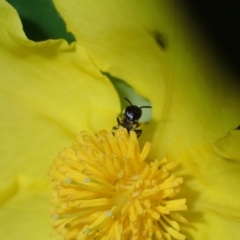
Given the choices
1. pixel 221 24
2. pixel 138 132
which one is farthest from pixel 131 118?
pixel 221 24

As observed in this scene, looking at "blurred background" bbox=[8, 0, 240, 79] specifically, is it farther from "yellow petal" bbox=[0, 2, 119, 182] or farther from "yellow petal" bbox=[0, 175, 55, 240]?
"yellow petal" bbox=[0, 175, 55, 240]

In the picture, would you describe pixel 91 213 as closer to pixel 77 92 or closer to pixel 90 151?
pixel 90 151

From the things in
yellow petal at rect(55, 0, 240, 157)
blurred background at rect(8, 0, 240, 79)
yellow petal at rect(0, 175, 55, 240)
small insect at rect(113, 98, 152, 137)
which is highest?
blurred background at rect(8, 0, 240, 79)

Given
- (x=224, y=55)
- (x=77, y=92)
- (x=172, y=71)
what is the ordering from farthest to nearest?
1. (x=77, y=92)
2. (x=172, y=71)
3. (x=224, y=55)

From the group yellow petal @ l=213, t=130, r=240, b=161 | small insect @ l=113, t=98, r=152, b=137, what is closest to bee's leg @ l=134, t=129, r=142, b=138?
small insect @ l=113, t=98, r=152, b=137

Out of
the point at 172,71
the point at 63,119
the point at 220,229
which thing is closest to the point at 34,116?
the point at 63,119

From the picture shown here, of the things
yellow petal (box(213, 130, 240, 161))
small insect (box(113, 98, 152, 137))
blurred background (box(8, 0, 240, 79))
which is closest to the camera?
blurred background (box(8, 0, 240, 79))

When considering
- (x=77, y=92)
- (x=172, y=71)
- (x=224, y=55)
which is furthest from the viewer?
(x=77, y=92)

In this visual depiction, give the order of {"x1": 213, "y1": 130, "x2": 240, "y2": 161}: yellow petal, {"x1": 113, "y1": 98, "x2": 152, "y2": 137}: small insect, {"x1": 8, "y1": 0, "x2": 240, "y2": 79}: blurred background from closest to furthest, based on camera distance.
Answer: {"x1": 8, "y1": 0, "x2": 240, "y2": 79}: blurred background
{"x1": 213, "y1": 130, "x2": 240, "y2": 161}: yellow petal
{"x1": 113, "y1": 98, "x2": 152, "y2": 137}: small insect

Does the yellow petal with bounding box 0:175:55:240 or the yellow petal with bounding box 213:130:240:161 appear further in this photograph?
the yellow petal with bounding box 0:175:55:240
